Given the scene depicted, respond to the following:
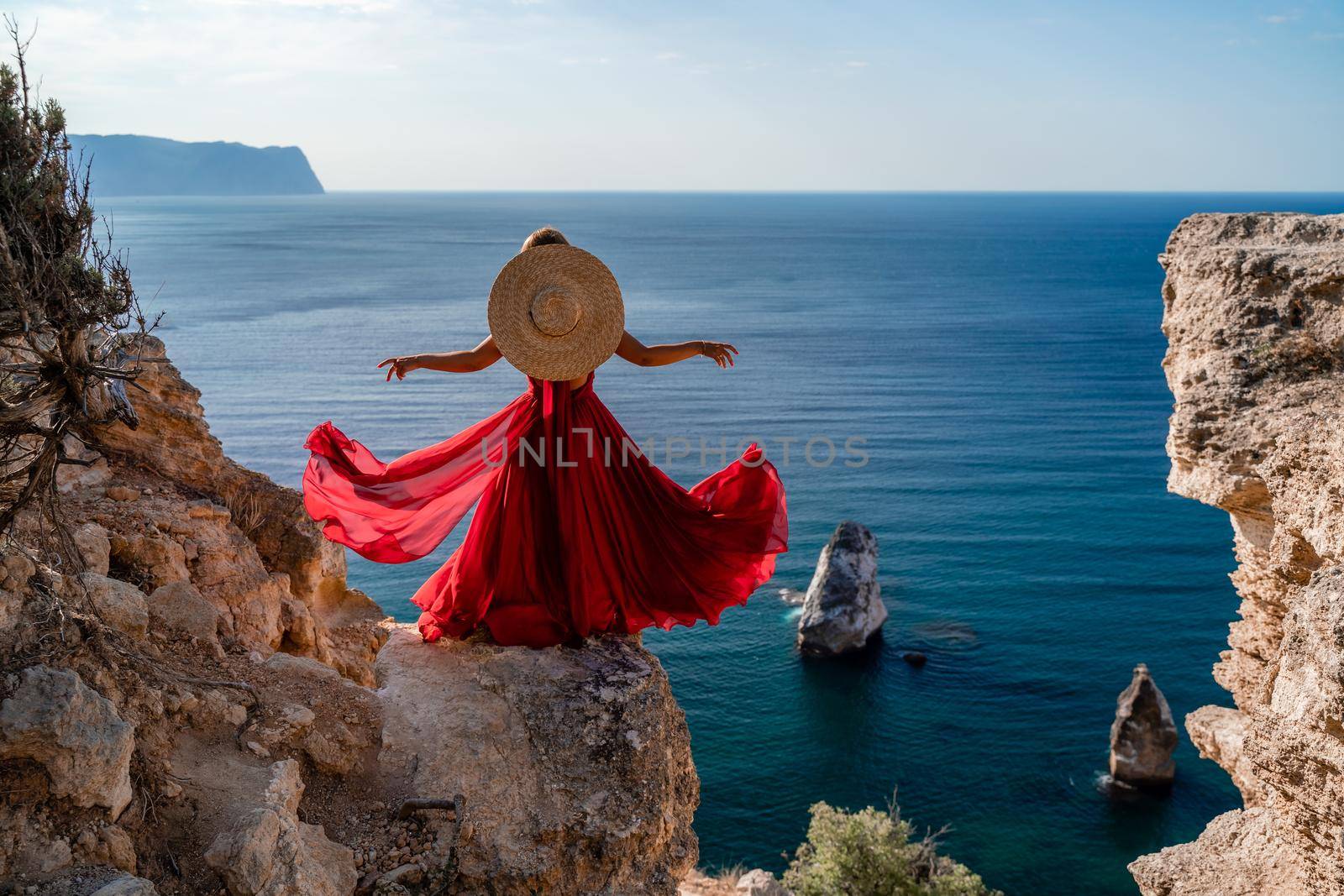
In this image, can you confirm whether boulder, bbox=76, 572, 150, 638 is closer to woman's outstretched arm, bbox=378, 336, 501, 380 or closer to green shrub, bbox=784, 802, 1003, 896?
woman's outstretched arm, bbox=378, 336, 501, 380

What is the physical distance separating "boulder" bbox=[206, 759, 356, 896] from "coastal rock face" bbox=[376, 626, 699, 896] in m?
0.73

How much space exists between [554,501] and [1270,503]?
673cm

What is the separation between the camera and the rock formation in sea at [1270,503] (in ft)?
22.5

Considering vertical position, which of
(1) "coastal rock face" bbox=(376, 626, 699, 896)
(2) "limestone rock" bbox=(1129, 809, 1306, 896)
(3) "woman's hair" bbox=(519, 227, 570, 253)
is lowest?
(2) "limestone rock" bbox=(1129, 809, 1306, 896)

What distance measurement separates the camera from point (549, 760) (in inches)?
244

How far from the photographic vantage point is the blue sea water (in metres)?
29.0

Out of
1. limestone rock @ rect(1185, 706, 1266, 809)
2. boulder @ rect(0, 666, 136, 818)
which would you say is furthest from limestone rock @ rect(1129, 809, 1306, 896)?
boulder @ rect(0, 666, 136, 818)

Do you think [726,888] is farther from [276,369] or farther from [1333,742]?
[276,369]

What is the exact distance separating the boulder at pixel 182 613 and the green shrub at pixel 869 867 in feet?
54.7

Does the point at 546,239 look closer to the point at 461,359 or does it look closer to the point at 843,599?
the point at 461,359

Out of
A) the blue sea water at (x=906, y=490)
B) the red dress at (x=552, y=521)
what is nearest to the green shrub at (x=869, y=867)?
the blue sea water at (x=906, y=490)

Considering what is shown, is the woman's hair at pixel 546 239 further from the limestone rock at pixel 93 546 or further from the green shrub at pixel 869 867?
the green shrub at pixel 869 867

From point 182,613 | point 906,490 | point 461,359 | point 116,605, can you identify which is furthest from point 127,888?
point 906,490

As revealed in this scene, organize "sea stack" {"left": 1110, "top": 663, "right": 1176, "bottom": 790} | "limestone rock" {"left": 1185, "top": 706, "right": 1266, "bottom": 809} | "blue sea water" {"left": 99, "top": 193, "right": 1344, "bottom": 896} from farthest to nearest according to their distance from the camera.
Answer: "blue sea water" {"left": 99, "top": 193, "right": 1344, "bottom": 896}
"sea stack" {"left": 1110, "top": 663, "right": 1176, "bottom": 790}
"limestone rock" {"left": 1185, "top": 706, "right": 1266, "bottom": 809}
